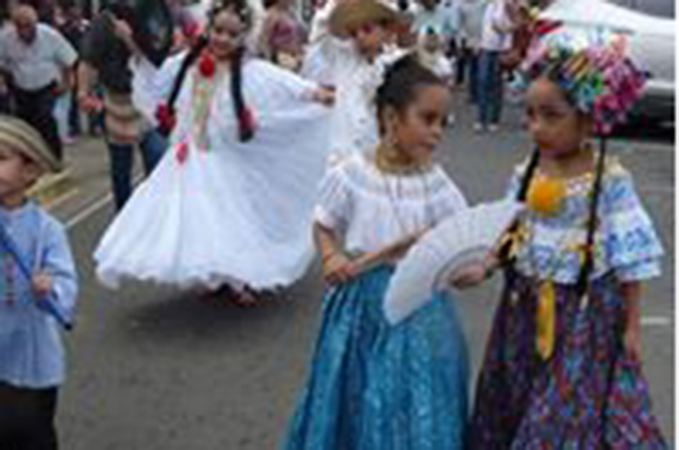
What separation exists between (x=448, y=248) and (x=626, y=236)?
488 millimetres

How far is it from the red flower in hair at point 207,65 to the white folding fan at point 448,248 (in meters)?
3.11

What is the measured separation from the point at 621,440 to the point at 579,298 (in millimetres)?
407

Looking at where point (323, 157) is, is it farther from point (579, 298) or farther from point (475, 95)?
point (475, 95)

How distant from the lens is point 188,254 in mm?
6625

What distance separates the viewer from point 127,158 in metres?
8.66

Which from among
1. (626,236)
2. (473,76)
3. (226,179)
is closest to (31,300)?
(626,236)

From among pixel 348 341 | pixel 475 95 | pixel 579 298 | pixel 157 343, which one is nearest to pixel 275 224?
pixel 157 343

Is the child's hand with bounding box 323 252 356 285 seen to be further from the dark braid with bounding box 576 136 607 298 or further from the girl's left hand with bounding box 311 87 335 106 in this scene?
the girl's left hand with bounding box 311 87 335 106

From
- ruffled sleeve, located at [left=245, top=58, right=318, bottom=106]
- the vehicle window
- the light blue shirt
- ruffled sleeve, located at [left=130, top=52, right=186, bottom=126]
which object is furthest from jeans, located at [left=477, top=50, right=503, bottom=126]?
the light blue shirt

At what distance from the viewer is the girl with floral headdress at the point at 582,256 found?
3670 mm

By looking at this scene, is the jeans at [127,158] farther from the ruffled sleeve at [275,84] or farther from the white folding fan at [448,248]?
the white folding fan at [448,248]

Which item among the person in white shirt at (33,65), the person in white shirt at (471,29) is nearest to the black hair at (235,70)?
the person in white shirt at (33,65)

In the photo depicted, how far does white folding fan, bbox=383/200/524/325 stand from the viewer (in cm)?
372

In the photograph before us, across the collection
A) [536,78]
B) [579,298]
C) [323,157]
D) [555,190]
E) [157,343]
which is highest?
[536,78]
